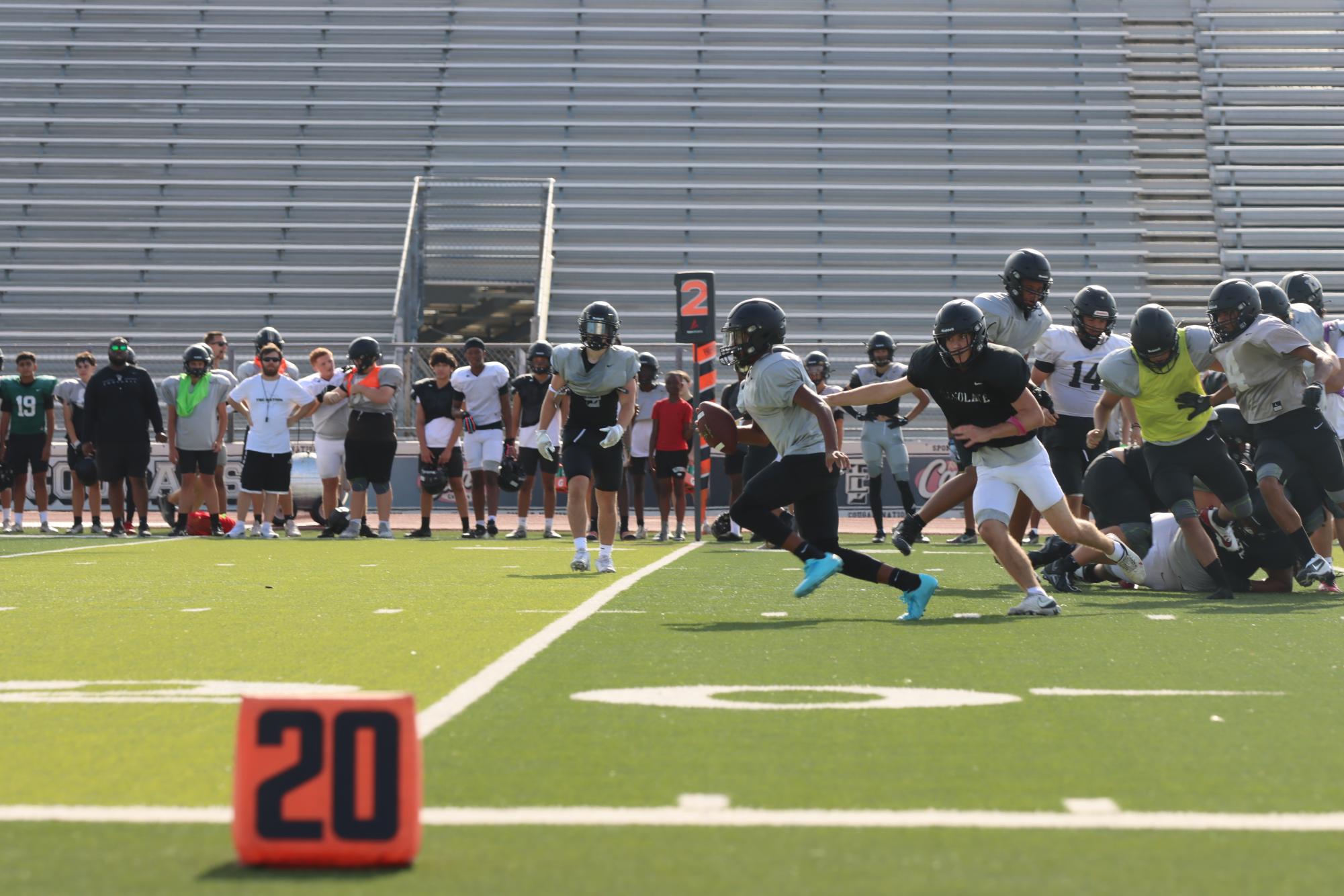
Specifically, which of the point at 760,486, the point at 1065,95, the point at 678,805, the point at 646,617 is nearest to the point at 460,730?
the point at 678,805

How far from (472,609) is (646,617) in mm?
881

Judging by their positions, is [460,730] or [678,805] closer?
[678,805]

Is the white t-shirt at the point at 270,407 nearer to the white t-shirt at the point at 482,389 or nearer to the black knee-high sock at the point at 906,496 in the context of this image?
the white t-shirt at the point at 482,389

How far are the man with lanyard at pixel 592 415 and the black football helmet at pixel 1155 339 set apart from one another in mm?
3118

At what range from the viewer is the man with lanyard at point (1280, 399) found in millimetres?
8609

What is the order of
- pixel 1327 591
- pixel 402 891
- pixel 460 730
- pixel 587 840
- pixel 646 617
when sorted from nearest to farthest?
pixel 402 891 < pixel 587 840 < pixel 460 730 < pixel 646 617 < pixel 1327 591

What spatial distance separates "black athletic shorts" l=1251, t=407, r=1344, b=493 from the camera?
8852 mm

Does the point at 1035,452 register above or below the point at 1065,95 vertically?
below

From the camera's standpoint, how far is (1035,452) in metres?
7.41

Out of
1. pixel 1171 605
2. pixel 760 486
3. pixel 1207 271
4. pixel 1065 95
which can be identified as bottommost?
pixel 1171 605

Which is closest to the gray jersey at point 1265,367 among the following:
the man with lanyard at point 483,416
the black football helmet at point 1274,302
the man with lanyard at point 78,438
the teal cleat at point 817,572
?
the black football helmet at point 1274,302

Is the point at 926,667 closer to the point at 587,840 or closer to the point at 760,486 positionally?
the point at 760,486

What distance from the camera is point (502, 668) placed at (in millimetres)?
5387

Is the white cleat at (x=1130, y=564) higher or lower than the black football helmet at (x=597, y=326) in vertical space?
lower
